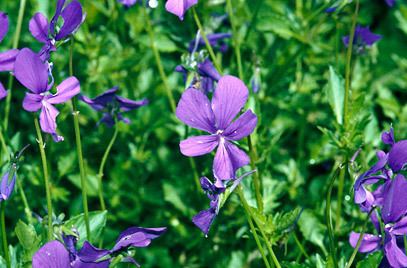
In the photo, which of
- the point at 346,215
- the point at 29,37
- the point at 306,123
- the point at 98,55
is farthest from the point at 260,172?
the point at 29,37

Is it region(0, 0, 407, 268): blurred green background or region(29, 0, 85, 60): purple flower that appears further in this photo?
region(0, 0, 407, 268): blurred green background

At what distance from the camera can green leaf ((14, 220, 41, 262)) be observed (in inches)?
73.3

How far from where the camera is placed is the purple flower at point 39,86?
1.67 metres

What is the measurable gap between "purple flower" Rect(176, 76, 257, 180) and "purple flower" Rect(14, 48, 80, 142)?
11.7 inches

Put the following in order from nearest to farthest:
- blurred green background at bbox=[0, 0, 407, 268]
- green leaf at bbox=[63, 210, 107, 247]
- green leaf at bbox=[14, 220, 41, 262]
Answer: green leaf at bbox=[14, 220, 41, 262]
green leaf at bbox=[63, 210, 107, 247]
blurred green background at bbox=[0, 0, 407, 268]

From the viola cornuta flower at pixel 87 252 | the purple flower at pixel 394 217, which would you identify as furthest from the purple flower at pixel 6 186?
the purple flower at pixel 394 217

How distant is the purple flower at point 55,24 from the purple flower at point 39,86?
0.07 metres

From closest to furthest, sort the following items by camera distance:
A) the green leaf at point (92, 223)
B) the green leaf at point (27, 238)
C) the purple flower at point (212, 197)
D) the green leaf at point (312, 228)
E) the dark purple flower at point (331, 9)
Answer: the purple flower at point (212, 197), the green leaf at point (27, 238), the green leaf at point (92, 223), the dark purple flower at point (331, 9), the green leaf at point (312, 228)

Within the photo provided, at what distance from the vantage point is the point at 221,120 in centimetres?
178

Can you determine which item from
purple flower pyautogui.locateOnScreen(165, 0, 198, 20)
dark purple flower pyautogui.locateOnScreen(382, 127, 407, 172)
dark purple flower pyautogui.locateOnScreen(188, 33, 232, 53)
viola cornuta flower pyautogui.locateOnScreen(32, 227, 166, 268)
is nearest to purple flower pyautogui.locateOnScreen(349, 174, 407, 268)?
dark purple flower pyautogui.locateOnScreen(382, 127, 407, 172)

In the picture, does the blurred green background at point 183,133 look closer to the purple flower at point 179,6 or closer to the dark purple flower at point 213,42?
the dark purple flower at point 213,42

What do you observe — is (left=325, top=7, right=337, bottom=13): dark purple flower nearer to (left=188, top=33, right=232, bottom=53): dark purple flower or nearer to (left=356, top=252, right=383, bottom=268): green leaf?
(left=188, top=33, right=232, bottom=53): dark purple flower

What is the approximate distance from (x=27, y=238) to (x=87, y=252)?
0.90 feet

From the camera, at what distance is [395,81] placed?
3.55 metres
